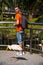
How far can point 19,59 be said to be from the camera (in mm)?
10438

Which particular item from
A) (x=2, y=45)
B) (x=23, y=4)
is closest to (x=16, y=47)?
(x=2, y=45)

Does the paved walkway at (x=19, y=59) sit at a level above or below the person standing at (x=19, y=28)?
below

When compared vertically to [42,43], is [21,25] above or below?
above

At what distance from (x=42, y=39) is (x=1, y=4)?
27140mm

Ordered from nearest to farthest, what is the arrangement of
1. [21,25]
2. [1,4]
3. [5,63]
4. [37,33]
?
[5,63] → [21,25] → [37,33] → [1,4]

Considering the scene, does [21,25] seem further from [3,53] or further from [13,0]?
[13,0]

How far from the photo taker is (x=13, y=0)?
4359cm

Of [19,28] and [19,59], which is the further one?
[19,28]

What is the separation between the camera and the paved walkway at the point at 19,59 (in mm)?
9883

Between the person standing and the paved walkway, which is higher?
the person standing

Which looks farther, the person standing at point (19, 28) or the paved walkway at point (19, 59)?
the person standing at point (19, 28)

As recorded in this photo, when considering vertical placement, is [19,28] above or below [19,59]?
above

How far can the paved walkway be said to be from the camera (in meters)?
9.88

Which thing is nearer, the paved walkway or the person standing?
the paved walkway
